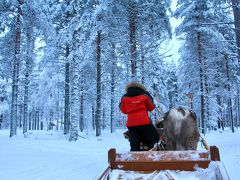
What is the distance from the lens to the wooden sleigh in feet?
12.1

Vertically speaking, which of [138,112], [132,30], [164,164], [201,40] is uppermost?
[201,40]

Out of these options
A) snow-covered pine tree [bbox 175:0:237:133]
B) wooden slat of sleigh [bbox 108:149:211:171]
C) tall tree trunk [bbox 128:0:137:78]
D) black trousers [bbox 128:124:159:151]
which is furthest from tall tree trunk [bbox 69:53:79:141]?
wooden slat of sleigh [bbox 108:149:211:171]

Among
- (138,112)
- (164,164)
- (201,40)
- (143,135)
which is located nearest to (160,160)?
(164,164)

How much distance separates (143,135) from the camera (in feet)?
18.5

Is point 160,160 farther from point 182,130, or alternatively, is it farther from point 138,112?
point 182,130

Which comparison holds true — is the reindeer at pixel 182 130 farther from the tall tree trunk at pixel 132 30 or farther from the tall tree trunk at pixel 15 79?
the tall tree trunk at pixel 15 79

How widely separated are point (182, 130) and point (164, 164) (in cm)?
183

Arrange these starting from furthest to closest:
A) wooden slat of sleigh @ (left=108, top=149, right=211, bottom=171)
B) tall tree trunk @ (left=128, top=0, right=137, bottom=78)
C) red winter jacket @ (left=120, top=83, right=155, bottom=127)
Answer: tall tree trunk @ (left=128, top=0, right=137, bottom=78), red winter jacket @ (left=120, top=83, right=155, bottom=127), wooden slat of sleigh @ (left=108, top=149, right=211, bottom=171)

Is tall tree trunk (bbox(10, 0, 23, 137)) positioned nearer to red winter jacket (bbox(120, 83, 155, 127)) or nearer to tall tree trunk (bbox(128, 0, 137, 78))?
tall tree trunk (bbox(128, 0, 137, 78))

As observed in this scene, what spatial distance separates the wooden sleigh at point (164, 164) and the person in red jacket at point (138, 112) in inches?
58.9

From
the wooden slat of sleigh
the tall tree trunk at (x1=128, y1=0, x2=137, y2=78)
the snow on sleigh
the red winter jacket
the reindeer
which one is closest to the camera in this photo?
the snow on sleigh

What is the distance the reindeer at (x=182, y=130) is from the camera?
5551mm

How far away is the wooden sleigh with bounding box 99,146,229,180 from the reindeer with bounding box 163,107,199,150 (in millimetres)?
1705

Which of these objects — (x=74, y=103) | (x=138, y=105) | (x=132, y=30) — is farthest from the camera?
(x=132, y=30)
